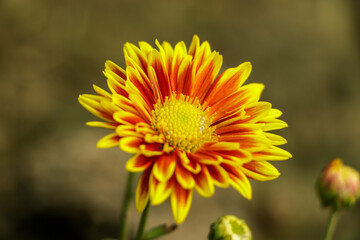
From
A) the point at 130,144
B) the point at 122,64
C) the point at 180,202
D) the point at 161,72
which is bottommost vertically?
the point at 180,202

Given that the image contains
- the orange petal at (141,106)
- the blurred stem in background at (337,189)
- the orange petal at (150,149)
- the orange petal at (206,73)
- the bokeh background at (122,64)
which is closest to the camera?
the orange petal at (150,149)

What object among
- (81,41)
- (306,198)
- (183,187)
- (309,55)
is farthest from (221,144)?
(309,55)

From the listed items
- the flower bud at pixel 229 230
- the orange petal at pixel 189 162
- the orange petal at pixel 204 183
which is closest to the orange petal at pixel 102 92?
the orange petal at pixel 189 162

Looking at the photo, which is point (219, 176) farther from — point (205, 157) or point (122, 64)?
point (122, 64)

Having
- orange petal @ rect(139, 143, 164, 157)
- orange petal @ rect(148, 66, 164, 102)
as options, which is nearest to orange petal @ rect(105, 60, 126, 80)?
orange petal @ rect(148, 66, 164, 102)

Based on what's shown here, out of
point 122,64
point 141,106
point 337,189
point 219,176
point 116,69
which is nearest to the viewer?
point 219,176

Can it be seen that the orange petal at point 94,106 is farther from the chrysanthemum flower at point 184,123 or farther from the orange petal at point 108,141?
the orange petal at point 108,141

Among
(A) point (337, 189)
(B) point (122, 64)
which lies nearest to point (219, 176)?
(A) point (337, 189)
